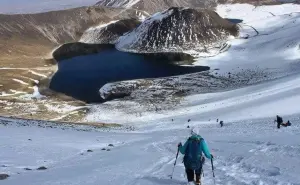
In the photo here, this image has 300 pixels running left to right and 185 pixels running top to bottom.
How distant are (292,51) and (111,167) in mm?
82854

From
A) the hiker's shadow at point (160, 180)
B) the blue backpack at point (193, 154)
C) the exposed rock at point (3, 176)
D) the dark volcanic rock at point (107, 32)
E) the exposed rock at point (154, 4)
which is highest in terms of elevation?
the exposed rock at point (154, 4)

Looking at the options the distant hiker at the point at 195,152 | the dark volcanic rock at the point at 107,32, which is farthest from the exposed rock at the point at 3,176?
the dark volcanic rock at the point at 107,32

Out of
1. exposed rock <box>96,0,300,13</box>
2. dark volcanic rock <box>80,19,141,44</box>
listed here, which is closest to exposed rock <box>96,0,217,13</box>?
exposed rock <box>96,0,300,13</box>

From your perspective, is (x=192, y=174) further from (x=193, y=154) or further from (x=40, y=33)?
(x=40, y=33)

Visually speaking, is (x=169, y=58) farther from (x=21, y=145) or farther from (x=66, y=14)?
(x=21, y=145)

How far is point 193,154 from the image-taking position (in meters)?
12.3

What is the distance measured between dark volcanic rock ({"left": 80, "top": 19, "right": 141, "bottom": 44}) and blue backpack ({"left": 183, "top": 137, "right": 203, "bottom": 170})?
11860 centimetres

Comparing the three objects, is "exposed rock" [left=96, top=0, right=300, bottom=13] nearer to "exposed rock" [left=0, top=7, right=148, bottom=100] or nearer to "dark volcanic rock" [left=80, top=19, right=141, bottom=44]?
"exposed rock" [left=0, top=7, right=148, bottom=100]

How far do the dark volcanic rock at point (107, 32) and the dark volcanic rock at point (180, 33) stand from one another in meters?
7.19

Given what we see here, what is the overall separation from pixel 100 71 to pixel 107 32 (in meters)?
50.2

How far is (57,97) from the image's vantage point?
227 feet

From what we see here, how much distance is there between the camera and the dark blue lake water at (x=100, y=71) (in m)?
75.4

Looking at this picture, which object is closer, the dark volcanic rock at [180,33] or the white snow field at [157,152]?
the white snow field at [157,152]

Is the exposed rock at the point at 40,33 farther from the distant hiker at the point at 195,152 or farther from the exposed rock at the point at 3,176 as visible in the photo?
the distant hiker at the point at 195,152
